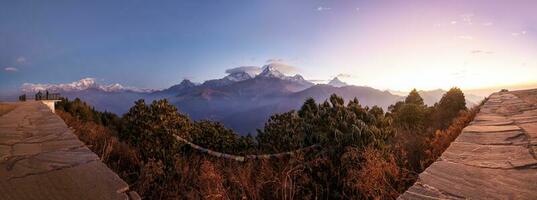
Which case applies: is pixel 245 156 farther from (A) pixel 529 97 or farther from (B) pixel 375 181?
(A) pixel 529 97

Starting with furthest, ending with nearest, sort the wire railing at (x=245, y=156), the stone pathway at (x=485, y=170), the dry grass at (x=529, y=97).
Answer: the dry grass at (x=529, y=97)
the wire railing at (x=245, y=156)
the stone pathway at (x=485, y=170)

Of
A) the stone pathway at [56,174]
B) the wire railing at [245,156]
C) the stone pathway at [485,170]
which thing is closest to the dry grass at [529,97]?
the stone pathway at [485,170]

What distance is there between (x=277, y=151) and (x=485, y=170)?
451 centimetres

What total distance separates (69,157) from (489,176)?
3.51m

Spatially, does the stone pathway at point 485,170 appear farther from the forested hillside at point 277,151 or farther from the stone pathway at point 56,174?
the stone pathway at point 56,174

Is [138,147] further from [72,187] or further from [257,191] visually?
[72,187]

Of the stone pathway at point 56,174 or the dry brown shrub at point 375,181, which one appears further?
the dry brown shrub at point 375,181

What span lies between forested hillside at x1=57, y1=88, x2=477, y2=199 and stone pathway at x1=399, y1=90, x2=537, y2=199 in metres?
0.84

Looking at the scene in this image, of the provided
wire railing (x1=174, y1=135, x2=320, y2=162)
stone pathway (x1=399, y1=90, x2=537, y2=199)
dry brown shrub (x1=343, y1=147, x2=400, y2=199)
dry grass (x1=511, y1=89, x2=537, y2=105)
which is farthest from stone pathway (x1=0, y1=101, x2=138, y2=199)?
dry grass (x1=511, y1=89, x2=537, y2=105)

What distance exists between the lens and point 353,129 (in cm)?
584

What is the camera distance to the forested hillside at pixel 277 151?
4148 mm

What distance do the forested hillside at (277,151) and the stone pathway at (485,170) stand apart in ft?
2.76

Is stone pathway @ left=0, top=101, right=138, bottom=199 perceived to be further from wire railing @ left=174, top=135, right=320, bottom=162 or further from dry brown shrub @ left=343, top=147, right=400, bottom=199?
wire railing @ left=174, top=135, right=320, bottom=162

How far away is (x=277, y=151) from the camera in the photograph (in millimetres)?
6855
